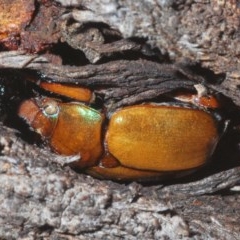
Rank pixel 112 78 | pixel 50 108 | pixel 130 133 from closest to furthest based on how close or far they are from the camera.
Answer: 1. pixel 112 78
2. pixel 130 133
3. pixel 50 108

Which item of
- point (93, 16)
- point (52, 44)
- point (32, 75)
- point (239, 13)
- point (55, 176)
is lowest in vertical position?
point (55, 176)

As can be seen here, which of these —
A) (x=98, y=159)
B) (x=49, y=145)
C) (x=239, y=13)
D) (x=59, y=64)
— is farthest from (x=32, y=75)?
(x=239, y=13)

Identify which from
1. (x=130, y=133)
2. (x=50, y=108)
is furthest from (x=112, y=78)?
(x=50, y=108)

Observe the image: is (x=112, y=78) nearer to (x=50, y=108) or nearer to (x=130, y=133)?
(x=130, y=133)

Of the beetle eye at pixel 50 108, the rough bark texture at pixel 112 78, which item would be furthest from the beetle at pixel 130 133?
the rough bark texture at pixel 112 78

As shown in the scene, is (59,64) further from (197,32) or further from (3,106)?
(197,32)

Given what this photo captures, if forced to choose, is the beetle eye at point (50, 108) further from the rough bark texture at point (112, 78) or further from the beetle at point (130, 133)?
the rough bark texture at point (112, 78)
